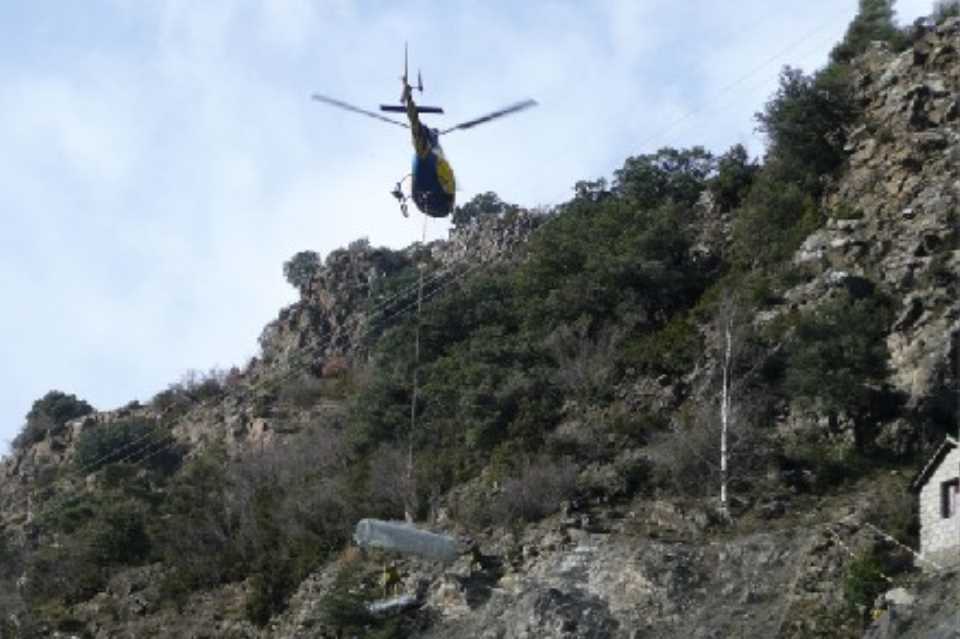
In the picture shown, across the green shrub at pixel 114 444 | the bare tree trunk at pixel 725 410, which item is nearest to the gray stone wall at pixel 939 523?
the bare tree trunk at pixel 725 410

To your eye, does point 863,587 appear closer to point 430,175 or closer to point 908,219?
point 430,175

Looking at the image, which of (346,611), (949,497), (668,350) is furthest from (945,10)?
(346,611)

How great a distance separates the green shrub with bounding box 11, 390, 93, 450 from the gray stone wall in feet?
141

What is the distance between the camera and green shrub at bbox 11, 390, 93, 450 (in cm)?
7312

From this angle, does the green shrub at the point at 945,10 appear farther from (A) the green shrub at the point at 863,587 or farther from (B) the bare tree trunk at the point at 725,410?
(A) the green shrub at the point at 863,587

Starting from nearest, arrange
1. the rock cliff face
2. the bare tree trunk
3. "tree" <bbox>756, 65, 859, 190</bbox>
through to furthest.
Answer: the bare tree trunk, the rock cliff face, "tree" <bbox>756, 65, 859, 190</bbox>

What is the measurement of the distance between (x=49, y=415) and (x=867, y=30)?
3536 cm

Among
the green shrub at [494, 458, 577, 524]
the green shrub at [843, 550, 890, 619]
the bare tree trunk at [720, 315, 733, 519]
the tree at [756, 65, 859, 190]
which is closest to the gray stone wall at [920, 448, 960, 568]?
the green shrub at [843, 550, 890, 619]

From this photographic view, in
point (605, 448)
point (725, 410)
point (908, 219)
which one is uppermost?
point (908, 219)

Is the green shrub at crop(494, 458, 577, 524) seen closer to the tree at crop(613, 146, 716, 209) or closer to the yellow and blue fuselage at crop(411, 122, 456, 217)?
the yellow and blue fuselage at crop(411, 122, 456, 217)

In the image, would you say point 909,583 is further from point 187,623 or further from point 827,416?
point 187,623

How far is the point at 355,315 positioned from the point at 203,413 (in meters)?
6.63

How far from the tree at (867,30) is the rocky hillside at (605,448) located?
1414 mm

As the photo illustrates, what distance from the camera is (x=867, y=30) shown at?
61.2m
